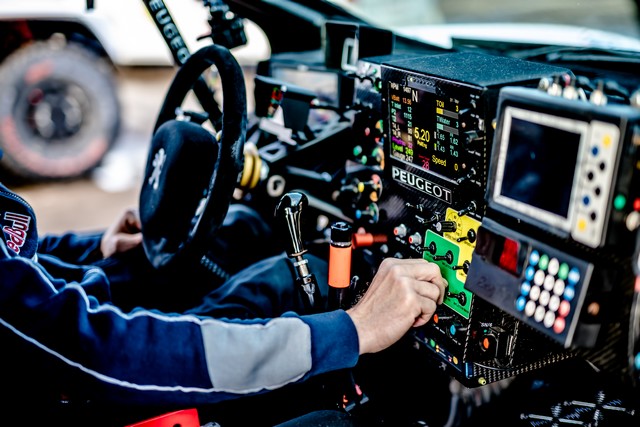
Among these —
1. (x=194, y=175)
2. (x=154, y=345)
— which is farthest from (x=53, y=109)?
(x=154, y=345)

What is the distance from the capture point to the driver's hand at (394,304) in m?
1.29

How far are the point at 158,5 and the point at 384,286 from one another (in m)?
1.22

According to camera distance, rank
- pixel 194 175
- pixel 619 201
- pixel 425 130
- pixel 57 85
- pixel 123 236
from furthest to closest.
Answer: pixel 57 85 < pixel 123 236 < pixel 194 175 < pixel 425 130 < pixel 619 201

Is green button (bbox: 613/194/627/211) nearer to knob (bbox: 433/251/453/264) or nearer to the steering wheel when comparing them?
knob (bbox: 433/251/453/264)

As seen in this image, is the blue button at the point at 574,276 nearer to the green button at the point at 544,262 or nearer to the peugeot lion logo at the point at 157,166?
the green button at the point at 544,262

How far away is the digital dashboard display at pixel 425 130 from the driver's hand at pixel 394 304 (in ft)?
0.72

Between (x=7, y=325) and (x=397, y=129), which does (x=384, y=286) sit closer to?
(x=397, y=129)

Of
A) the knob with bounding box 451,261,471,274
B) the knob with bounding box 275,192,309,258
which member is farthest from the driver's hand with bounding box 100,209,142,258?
the knob with bounding box 451,261,471,274

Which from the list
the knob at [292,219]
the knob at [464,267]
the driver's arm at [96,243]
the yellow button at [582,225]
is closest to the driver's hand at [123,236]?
the driver's arm at [96,243]

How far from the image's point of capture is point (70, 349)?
115 centimetres

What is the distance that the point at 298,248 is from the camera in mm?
1501

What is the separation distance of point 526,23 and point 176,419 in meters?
2.18

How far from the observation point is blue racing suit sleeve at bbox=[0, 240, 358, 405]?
1.15 metres

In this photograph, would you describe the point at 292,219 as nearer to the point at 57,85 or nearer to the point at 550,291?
the point at 550,291
